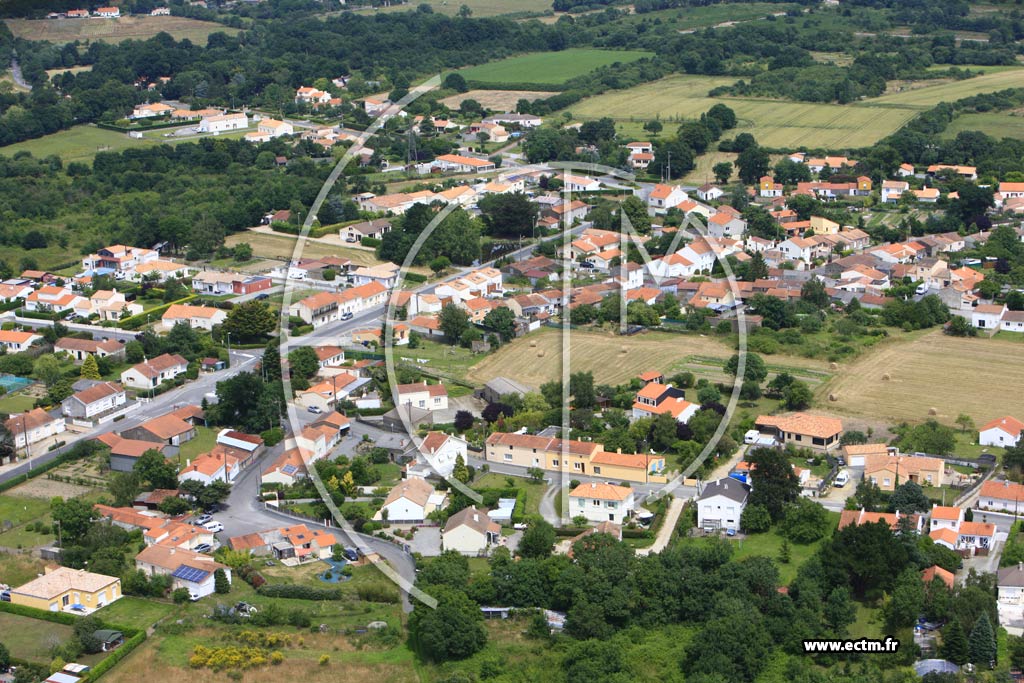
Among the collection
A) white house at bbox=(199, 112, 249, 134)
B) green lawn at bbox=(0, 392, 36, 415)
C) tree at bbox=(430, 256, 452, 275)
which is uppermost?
white house at bbox=(199, 112, 249, 134)

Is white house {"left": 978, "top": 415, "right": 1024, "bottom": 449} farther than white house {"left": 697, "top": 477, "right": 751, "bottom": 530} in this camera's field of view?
Yes

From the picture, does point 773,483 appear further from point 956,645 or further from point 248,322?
point 248,322

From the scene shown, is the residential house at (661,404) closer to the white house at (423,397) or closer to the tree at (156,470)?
the white house at (423,397)

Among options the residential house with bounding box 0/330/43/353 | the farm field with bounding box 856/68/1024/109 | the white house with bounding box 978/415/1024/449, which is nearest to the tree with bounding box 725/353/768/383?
the white house with bounding box 978/415/1024/449

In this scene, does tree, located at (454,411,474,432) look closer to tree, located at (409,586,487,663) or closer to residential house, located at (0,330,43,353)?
tree, located at (409,586,487,663)

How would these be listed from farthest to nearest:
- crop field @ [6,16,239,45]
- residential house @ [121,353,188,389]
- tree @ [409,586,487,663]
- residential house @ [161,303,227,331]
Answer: crop field @ [6,16,239,45], residential house @ [161,303,227,331], residential house @ [121,353,188,389], tree @ [409,586,487,663]

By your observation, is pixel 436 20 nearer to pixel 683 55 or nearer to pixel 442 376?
pixel 683 55

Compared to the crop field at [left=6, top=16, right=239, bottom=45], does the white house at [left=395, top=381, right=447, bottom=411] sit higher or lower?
lower
